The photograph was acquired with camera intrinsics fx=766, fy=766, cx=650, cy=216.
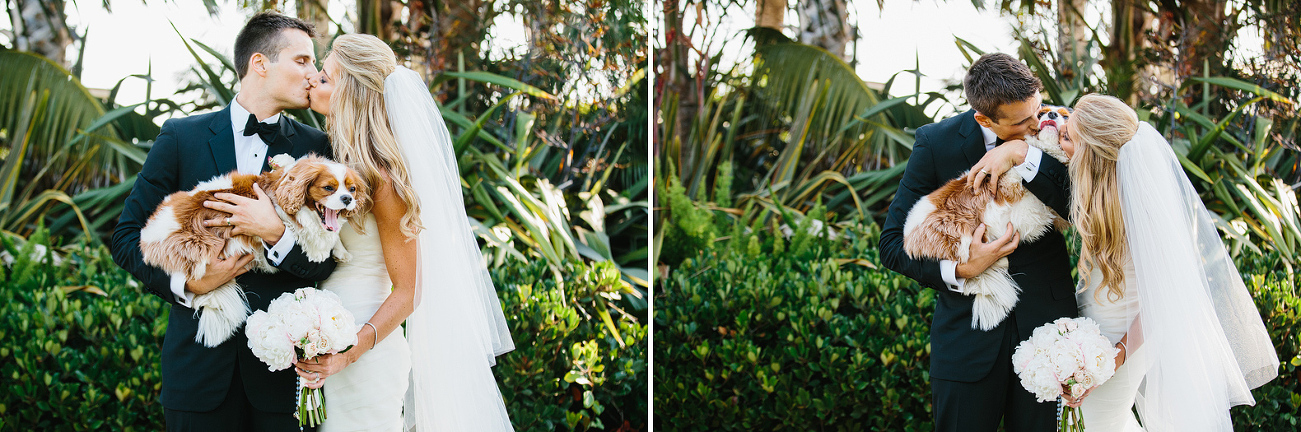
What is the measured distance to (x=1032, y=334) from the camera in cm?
239

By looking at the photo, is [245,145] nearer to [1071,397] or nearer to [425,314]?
[425,314]

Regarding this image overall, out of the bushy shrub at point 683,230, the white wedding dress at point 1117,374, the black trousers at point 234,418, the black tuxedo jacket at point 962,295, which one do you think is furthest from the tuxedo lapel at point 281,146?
the bushy shrub at point 683,230

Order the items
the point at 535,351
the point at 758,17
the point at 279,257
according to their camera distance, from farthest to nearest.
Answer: the point at 758,17, the point at 535,351, the point at 279,257

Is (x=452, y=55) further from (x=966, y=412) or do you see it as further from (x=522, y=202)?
(x=966, y=412)

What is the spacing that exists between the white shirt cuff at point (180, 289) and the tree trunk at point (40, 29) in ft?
16.3

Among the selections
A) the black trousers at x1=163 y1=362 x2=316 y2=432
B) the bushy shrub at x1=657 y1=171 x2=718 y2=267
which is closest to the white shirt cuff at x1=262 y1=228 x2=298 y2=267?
the black trousers at x1=163 y1=362 x2=316 y2=432

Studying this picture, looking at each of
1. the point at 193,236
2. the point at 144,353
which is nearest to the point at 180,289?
the point at 193,236

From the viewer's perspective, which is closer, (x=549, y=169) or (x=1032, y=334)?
(x=1032, y=334)

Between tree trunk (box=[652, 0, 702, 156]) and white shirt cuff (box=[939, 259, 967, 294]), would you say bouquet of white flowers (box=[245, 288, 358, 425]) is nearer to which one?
white shirt cuff (box=[939, 259, 967, 294])

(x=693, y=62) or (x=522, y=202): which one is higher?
(x=693, y=62)

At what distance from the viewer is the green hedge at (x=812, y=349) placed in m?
3.69

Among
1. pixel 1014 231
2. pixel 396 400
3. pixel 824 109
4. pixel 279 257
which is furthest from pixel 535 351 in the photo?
pixel 824 109

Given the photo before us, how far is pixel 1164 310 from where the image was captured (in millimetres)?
2273

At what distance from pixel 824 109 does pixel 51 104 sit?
5.52 meters
